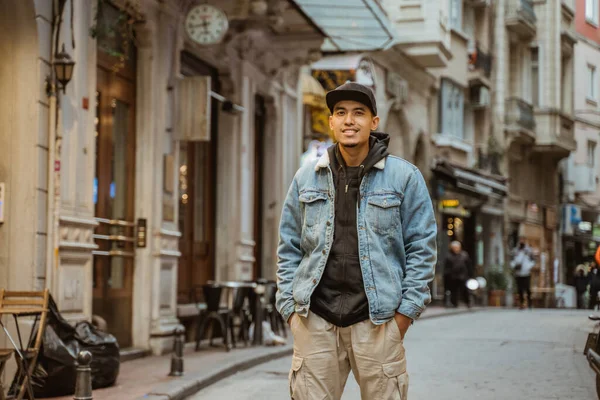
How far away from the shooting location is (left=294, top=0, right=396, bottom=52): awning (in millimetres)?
19656

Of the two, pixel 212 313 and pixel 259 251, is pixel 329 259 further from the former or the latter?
pixel 259 251

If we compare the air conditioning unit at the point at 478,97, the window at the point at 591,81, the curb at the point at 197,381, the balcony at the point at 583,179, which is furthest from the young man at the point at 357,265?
the window at the point at 591,81

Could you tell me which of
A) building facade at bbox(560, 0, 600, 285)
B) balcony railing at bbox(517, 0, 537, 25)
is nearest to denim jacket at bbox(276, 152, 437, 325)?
balcony railing at bbox(517, 0, 537, 25)

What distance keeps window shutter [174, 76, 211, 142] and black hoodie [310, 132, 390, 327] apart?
9.94m

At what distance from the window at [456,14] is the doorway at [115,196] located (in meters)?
20.1

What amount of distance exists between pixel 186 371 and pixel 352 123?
7238mm

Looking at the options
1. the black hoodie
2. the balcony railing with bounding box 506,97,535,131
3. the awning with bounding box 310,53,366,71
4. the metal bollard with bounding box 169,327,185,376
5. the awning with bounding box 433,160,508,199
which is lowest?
the metal bollard with bounding box 169,327,185,376

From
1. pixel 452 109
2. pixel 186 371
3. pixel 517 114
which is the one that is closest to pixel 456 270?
pixel 452 109

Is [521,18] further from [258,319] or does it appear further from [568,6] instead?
[258,319]

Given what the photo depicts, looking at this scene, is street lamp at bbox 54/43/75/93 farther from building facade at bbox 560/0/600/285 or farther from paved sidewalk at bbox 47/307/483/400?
building facade at bbox 560/0/600/285

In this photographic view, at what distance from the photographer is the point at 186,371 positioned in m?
11.7

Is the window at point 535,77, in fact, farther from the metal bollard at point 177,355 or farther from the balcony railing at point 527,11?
the metal bollard at point 177,355

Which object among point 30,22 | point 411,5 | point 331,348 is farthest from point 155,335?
point 411,5

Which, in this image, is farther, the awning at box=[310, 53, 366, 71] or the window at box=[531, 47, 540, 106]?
the window at box=[531, 47, 540, 106]
